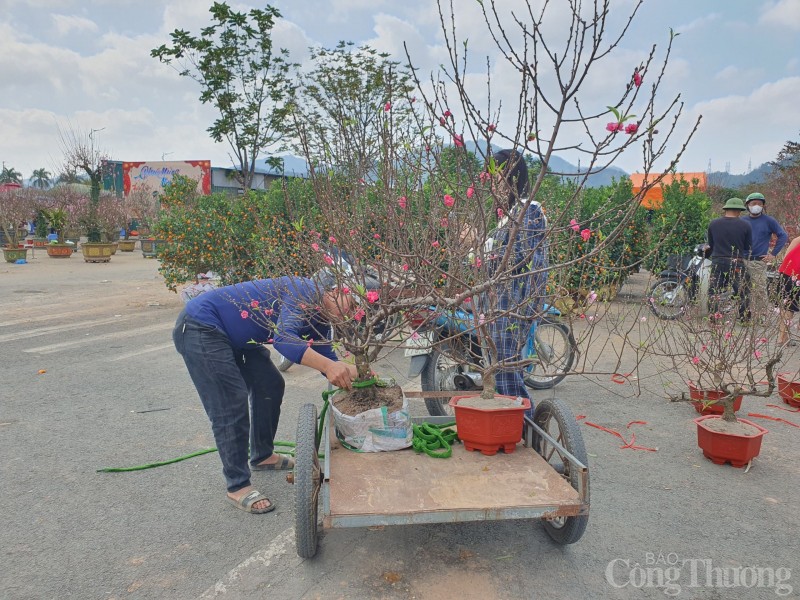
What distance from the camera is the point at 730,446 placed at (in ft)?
13.0

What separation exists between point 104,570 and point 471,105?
2696 mm

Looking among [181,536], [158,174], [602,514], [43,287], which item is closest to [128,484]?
[181,536]

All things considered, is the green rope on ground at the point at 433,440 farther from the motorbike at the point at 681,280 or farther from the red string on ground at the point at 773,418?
the motorbike at the point at 681,280

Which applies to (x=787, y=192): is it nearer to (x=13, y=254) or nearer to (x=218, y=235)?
(x=218, y=235)

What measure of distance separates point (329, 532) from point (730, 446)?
2.70m

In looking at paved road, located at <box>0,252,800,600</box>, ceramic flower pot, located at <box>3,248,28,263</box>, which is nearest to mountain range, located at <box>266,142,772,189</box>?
paved road, located at <box>0,252,800,600</box>

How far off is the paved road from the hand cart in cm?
26

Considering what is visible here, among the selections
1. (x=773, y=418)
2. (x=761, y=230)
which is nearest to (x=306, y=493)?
(x=773, y=418)

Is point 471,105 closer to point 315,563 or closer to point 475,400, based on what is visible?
point 475,400

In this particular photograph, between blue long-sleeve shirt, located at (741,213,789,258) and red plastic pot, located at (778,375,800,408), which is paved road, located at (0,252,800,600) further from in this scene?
blue long-sleeve shirt, located at (741,213,789,258)

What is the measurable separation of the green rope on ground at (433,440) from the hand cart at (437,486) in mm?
37

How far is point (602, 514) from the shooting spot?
11.0ft

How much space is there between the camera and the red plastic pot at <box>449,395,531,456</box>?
120 inches

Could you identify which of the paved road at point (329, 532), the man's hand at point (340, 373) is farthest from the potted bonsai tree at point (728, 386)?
the man's hand at point (340, 373)
